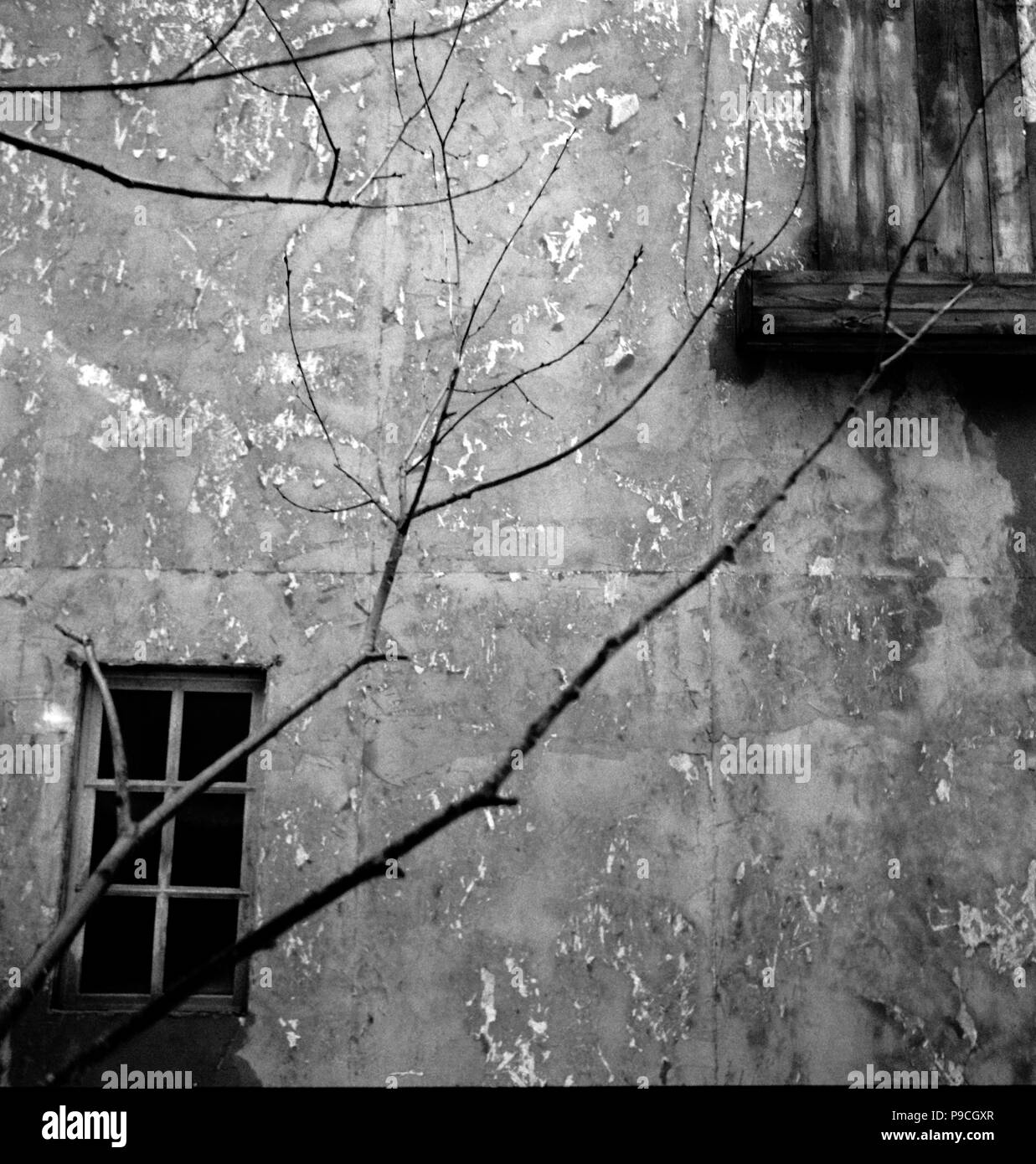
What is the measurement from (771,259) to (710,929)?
9.48 ft

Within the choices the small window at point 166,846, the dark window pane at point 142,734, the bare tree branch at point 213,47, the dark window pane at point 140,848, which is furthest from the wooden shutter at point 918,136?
the dark window pane at point 140,848

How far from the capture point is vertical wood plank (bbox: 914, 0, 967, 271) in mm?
5102

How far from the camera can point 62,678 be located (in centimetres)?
483

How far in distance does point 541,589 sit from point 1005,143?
289 cm

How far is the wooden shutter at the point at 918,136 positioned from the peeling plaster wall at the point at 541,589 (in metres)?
0.21

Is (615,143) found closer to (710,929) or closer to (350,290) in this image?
(350,290)

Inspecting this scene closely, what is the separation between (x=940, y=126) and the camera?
17.0 feet

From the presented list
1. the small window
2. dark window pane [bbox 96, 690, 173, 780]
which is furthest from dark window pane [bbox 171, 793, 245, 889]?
dark window pane [bbox 96, 690, 173, 780]

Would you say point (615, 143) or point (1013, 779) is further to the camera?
point (615, 143)

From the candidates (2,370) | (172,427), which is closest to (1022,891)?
(172,427)

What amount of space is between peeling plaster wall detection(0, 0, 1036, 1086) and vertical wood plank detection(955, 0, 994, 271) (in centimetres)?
57

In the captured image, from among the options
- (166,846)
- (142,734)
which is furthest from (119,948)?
(142,734)

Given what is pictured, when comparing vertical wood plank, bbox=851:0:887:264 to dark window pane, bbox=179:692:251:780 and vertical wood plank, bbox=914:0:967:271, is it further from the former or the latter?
dark window pane, bbox=179:692:251:780
